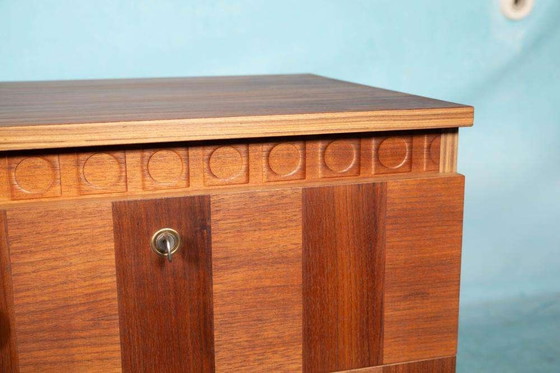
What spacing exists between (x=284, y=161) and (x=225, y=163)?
0.06m

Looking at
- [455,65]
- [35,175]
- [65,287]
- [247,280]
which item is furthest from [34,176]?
[455,65]

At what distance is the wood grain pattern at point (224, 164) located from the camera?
0.80 meters

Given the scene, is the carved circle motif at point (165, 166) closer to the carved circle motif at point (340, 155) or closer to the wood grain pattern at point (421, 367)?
the carved circle motif at point (340, 155)

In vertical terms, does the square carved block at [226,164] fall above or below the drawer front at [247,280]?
above

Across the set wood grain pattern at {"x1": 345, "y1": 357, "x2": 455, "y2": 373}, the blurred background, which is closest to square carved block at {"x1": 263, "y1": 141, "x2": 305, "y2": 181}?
wood grain pattern at {"x1": 345, "y1": 357, "x2": 455, "y2": 373}

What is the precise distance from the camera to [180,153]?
829 millimetres

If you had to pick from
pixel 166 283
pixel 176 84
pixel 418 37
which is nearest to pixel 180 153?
pixel 166 283

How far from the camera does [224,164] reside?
847 millimetres

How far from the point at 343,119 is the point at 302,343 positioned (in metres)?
0.23

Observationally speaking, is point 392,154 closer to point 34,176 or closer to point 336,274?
point 336,274

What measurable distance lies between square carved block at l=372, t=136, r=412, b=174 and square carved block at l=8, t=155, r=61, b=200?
1.03ft

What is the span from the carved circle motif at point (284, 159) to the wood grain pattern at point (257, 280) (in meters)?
0.02

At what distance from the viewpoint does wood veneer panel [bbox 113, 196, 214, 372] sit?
32.4 inches

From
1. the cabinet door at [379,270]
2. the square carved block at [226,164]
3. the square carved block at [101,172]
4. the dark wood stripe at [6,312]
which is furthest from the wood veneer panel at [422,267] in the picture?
the dark wood stripe at [6,312]
